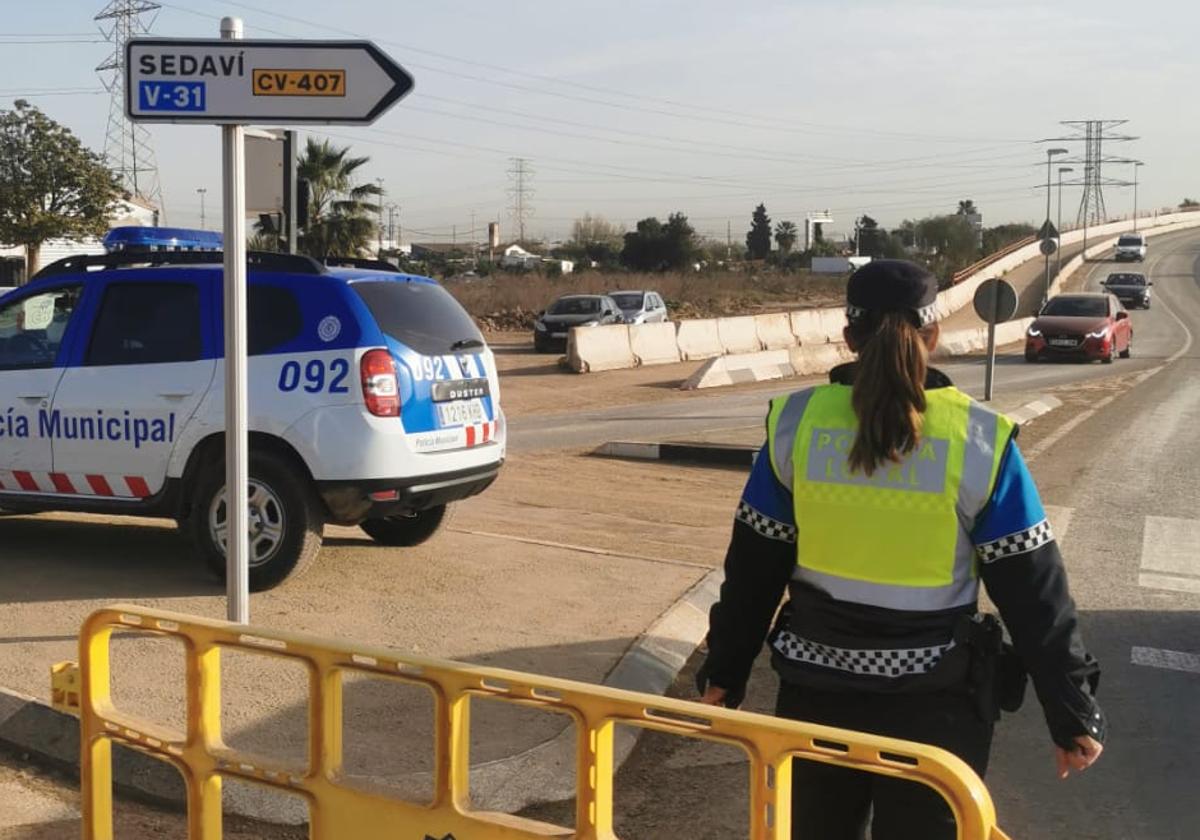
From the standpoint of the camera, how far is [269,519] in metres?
7.28

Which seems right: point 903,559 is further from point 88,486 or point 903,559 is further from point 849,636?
point 88,486

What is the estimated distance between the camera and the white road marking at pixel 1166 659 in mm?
6898

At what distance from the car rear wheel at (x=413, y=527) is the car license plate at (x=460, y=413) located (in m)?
1.21

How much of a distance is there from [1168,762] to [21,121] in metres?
45.1

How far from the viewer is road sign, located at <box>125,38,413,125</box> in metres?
5.41

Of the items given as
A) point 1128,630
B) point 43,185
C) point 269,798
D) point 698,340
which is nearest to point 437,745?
point 269,798

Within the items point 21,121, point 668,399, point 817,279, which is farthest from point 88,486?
point 817,279

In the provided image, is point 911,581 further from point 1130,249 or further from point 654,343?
point 1130,249

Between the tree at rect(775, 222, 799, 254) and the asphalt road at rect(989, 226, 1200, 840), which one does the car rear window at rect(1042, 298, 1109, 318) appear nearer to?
the asphalt road at rect(989, 226, 1200, 840)

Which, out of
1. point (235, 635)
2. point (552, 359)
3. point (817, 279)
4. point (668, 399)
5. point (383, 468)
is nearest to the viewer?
point (235, 635)

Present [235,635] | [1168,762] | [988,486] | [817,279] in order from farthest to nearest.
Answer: [817,279]
[1168,762]
[235,635]
[988,486]

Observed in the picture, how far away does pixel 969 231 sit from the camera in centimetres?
7638

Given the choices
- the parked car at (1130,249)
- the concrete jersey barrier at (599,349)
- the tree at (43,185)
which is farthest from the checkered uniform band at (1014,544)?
the parked car at (1130,249)

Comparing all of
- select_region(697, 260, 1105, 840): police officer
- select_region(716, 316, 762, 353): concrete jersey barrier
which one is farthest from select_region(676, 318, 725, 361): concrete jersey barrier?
select_region(697, 260, 1105, 840): police officer
